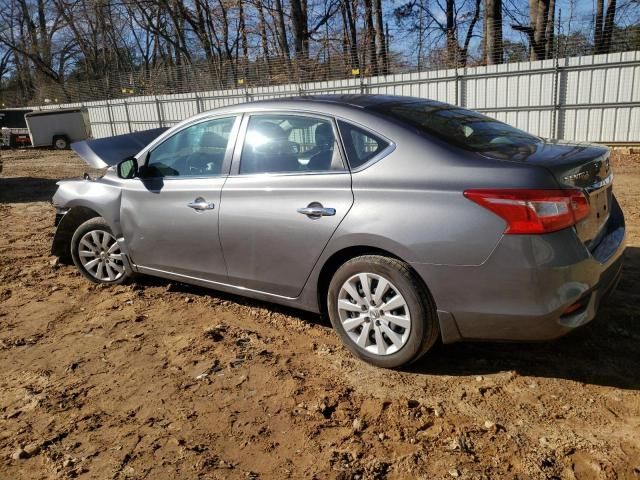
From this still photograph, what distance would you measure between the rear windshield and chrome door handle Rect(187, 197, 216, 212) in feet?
4.38

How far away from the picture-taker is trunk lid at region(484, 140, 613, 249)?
107 inches

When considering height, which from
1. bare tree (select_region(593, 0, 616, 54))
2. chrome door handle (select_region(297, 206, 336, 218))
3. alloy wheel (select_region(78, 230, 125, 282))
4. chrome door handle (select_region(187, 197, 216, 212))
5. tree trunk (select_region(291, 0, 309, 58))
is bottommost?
alloy wheel (select_region(78, 230, 125, 282))

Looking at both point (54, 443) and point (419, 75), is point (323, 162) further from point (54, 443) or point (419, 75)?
point (419, 75)

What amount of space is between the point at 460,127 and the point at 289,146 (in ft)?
3.62

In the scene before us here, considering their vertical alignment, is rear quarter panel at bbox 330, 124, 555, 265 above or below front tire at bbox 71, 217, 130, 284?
above

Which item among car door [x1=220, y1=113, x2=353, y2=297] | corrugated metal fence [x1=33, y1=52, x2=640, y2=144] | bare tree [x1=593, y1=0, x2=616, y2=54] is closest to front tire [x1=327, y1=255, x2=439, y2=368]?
car door [x1=220, y1=113, x2=353, y2=297]

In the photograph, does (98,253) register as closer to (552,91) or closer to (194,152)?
(194,152)

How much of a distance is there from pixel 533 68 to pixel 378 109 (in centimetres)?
1185

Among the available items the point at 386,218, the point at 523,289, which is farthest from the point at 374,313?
the point at 523,289

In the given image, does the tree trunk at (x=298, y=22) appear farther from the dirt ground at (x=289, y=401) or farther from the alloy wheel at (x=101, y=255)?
the dirt ground at (x=289, y=401)

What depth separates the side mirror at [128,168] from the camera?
14.1ft

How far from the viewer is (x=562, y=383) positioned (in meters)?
2.97

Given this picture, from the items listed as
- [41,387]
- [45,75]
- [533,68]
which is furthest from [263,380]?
[45,75]

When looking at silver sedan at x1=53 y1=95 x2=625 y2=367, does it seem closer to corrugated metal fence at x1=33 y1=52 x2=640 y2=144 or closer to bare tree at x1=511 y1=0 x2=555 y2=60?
corrugated metal fence at x1=33 y1=52 x2=640 y2=144
